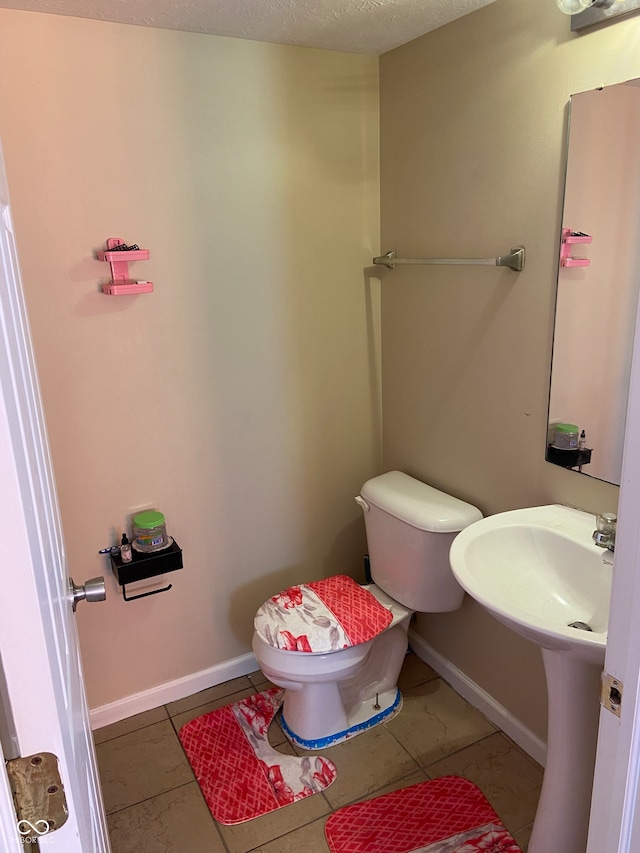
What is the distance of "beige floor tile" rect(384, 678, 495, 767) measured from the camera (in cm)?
213

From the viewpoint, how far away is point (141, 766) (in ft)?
6.93

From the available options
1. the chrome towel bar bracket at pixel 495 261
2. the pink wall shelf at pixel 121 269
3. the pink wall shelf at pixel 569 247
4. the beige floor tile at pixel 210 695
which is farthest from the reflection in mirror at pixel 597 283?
the beige floor tile at pixel 210 695

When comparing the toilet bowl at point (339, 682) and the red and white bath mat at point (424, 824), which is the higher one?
the toilet bowl at point (339, 682)

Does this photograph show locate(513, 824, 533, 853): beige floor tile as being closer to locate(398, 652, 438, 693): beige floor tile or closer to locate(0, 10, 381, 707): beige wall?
locate(398, 652, 438, 693): beige floor tile

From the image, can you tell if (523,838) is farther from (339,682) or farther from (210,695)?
(210,695)

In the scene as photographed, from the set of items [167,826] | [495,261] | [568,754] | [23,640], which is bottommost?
[167,826]

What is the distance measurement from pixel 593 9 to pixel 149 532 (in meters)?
1.86

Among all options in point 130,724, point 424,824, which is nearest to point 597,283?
point 424,824

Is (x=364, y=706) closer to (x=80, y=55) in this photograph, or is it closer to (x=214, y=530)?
(x=214, y=530)

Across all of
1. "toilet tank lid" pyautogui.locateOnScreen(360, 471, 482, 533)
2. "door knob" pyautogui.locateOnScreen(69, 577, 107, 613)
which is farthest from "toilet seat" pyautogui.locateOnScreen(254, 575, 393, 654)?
"door knob" pyautogui.locateOnScreen(69, 577, 107, 613)

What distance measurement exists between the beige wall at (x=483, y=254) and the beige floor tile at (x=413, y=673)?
120mm

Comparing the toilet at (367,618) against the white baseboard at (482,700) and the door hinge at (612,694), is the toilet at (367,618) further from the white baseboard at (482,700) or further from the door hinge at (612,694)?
the door hinge at (612,694)

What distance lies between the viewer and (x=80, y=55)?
1.78 m

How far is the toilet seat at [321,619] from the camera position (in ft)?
6.56
